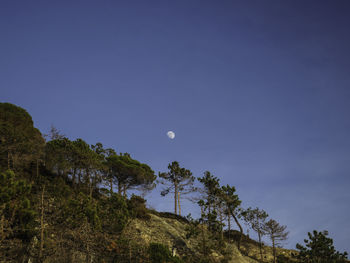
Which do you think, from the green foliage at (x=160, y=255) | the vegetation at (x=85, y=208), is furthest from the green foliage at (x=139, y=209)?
the green foliage at (x=160, y=255)

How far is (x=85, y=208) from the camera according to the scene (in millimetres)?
15555

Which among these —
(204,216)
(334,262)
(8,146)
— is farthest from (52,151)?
(334,262)

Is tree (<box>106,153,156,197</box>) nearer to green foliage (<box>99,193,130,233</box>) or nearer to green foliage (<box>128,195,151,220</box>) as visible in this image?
green foliage (<box>128,195,151,220</box>)

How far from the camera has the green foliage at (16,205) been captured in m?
11.3

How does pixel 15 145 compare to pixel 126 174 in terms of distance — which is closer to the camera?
pixel 15 145

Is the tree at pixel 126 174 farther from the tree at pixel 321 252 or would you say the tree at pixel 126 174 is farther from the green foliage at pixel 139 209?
the tree at pixel 321 252

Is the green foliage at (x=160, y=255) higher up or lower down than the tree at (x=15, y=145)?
lower down

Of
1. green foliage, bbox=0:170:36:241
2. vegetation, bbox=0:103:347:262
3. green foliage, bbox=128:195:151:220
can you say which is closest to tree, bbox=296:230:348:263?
vegetation, bbox=0:103:347:262

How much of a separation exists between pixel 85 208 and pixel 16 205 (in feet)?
14.1

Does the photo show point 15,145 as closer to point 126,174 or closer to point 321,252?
point 126,174

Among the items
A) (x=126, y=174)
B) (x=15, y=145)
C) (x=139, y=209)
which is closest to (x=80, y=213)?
(x=15, y=145)

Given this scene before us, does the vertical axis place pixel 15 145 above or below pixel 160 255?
above

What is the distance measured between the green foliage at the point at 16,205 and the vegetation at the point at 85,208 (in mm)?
39

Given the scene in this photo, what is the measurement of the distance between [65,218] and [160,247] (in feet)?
20.4
